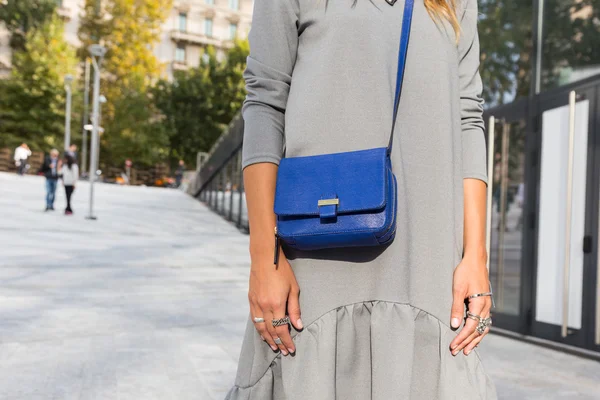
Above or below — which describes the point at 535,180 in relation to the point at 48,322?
above

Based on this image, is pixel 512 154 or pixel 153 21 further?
pixel 153 21

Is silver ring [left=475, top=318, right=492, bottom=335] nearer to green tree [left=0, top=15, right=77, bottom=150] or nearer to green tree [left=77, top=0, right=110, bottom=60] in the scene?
green tree [left=0, top=15, right=77, bottom=150]

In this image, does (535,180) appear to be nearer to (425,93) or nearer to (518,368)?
(518,368)

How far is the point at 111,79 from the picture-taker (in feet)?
128

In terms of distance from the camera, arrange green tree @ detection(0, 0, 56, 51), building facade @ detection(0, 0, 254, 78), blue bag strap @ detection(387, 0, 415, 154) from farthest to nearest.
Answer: building facade @ detection(0, 0, 254, 78)
green tree @ detection(0, 0, 56, 51)
blue bag strap @ detection(387, 0, 415, 154)

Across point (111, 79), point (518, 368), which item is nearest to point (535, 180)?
point (518, 368)

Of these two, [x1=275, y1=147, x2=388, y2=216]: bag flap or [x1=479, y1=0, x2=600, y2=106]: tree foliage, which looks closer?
[x1=275, y1=147, x2=388, y2=216]: bag flap

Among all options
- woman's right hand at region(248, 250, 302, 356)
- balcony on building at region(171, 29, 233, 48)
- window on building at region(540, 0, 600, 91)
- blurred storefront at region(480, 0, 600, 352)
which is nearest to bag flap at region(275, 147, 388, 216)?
woman's right hand at region(248, 250, 302, 356)

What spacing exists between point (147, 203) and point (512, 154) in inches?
629

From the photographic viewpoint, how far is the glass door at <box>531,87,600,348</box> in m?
4.29

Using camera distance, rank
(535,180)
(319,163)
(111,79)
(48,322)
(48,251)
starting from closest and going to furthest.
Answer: (319,163), (48,322), (535,180), (48,251), (111,79)

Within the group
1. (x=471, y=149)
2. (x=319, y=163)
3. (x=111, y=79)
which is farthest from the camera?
(x=111, y=79)

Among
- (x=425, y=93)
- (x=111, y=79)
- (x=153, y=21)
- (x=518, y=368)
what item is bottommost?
(x=518, y=368)

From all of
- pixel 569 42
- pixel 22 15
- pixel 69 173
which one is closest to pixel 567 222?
pixel 569 42
